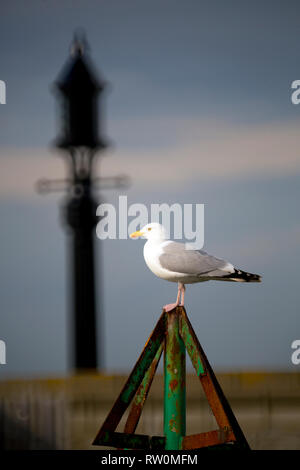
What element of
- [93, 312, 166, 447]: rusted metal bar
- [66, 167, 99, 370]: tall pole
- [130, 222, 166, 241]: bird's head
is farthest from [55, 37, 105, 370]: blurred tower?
[93, 312, 166, 447]: rusted metal bar

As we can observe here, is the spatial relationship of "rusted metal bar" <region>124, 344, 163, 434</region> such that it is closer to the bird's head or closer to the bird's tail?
the bird's tail

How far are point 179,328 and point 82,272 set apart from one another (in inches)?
267

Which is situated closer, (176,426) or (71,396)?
(176,426)

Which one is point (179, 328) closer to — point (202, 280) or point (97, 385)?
point (202, 280)

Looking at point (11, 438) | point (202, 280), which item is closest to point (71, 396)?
point (11, 438)

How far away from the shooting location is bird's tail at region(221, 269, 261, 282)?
523cm

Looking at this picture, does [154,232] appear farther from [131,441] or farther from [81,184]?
[81,184]

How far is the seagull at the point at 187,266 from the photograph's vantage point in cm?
523

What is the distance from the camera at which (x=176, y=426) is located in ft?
15.8

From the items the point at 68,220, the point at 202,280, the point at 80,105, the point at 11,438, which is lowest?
the point at 11,438

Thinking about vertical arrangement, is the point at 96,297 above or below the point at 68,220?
below

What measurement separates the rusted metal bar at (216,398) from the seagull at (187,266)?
49 cm

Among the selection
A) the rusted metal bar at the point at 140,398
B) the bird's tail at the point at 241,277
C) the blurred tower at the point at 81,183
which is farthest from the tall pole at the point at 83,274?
the rusted metal bar at the point at 140,398
